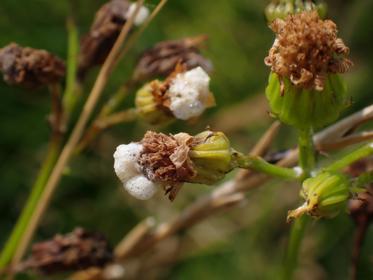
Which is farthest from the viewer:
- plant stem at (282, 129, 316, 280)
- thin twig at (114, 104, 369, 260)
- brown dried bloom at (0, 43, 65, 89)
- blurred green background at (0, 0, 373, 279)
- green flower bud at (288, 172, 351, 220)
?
blurred green background at (0, 0, 373, 279)

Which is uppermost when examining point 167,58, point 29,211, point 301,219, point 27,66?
point 27,66

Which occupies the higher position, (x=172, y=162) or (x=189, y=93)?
(x=189, y=93)

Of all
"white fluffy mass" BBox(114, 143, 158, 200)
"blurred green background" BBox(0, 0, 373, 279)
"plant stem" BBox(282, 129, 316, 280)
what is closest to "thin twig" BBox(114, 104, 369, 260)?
"plant stem" BBox(282, 129, 316, 280)

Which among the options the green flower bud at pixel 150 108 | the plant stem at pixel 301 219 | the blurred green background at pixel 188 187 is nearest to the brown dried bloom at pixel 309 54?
the plant stem at pixel 301 219

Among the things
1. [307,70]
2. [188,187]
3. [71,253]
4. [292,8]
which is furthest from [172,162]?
[188,187]

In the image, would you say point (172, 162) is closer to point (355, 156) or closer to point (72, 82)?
point (355, 156)

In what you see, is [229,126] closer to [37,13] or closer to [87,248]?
[37,13]

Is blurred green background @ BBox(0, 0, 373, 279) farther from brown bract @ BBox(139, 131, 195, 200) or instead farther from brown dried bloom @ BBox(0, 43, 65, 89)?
brown bract @ BBox(139, 131, 195, 200)
